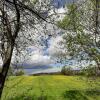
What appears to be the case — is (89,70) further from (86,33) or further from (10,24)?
(10,24)

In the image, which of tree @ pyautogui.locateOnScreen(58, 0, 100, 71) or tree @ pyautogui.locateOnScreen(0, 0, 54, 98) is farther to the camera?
tree @ pyautogui.locateOnScreen(58, 0, 100, 71)

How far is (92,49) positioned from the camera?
32.9 m

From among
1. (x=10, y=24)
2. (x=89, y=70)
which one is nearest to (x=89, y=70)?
(x=89, y=70)

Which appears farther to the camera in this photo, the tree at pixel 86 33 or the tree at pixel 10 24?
the tree at pixel 86 33

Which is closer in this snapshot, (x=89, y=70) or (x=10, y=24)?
(x=10, y=24)

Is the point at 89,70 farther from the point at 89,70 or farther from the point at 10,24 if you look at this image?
the point at 10,24

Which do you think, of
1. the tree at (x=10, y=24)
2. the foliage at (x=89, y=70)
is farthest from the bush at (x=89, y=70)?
the tree at (x=10, y=24)

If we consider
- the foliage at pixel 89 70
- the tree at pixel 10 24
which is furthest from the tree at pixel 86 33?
the tree at pixel 10 24

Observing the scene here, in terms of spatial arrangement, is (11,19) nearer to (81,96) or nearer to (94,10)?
(94,10)

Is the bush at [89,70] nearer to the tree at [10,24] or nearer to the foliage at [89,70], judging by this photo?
the foliage at [89,70]

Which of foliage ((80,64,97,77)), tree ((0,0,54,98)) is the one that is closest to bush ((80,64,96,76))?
foliage ((80,64,97,77))

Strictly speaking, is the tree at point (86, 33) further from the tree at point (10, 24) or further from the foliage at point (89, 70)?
the tree at point (10, 24)

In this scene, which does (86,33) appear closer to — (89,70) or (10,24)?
(89,70)

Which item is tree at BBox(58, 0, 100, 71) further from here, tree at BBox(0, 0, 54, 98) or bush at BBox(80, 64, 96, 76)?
tree at BBox(0, 0, 54, 98)
